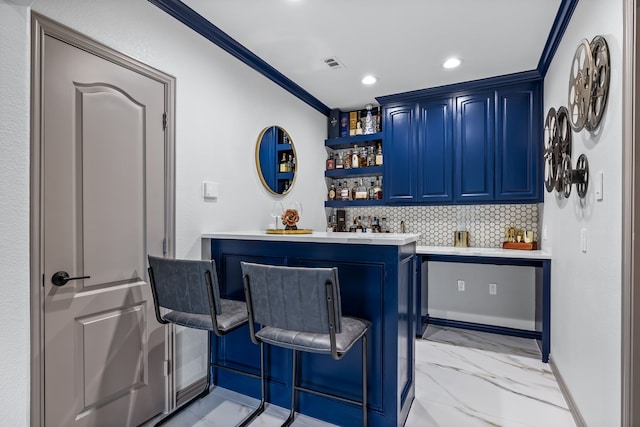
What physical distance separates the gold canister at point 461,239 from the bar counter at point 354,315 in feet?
5.79

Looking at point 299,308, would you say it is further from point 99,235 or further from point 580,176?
point 580,176

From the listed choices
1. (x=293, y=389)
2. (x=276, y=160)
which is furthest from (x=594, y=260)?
(x=276, y=160)

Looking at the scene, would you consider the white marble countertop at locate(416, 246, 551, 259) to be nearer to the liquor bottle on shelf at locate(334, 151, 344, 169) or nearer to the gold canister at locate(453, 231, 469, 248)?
the gold canister at locate(453, 231, 469, 248)

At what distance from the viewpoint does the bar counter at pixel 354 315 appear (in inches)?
70.7

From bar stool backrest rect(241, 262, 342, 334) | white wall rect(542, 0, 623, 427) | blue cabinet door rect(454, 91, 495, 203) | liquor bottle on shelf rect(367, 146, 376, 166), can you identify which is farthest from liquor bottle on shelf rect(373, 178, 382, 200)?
bar stool backrest rect(241, 262, 342, 334)

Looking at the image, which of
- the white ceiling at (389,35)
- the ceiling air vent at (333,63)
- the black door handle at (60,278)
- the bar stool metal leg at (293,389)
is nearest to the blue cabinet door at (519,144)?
the white ceiling at (389,35)

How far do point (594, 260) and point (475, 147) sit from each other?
1.99 meters

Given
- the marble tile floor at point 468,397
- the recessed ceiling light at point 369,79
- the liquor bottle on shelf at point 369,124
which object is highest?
the recessed ceiling light at point 369,79

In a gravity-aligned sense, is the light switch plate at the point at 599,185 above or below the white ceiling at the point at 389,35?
below

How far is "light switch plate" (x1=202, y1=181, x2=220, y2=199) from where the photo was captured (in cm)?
237

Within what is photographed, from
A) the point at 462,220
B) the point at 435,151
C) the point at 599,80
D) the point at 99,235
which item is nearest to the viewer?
the point at 599,80

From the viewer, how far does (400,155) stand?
12.3ft

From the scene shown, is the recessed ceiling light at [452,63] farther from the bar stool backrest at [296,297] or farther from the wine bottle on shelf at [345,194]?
the bar stool backrest at [296,297]

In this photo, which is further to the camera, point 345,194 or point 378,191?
point 345,194
